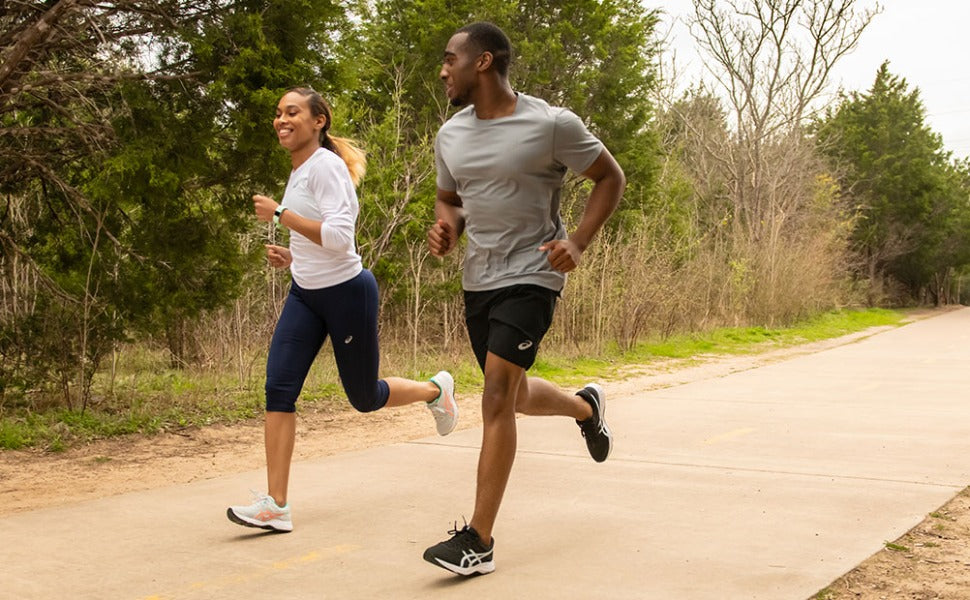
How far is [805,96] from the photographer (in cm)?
3231

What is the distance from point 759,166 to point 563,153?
28.0 metres

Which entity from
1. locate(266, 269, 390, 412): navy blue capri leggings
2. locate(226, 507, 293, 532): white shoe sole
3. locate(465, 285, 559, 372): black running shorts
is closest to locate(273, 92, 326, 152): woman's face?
locate(266, 269, 390, 412): navy blue capri leggings

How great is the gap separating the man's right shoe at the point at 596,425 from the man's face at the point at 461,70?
185 centimetres

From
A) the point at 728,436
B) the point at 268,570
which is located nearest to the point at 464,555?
the point at 268,570

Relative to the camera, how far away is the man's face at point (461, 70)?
15.3ft

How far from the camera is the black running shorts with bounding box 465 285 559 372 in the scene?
4.57 m

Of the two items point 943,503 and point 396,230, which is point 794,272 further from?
point 943,503

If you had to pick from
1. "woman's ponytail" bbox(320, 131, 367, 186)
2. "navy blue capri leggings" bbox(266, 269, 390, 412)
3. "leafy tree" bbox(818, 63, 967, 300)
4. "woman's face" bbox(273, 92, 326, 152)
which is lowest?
"navy blue capri leggings" bbox(266, 269, 390, 412)

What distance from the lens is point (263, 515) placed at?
5.05 meters

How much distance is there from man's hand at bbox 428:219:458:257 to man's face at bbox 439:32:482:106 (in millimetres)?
576

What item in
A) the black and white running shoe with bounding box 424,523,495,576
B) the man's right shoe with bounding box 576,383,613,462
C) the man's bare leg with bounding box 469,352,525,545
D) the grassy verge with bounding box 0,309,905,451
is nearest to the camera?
the black and white running shoe with bounding box 424,523,495,576

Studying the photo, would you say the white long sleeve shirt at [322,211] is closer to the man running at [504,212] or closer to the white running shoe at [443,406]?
the man running at [504,212]

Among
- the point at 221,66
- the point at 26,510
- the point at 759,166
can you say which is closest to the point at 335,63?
the point at 221,66

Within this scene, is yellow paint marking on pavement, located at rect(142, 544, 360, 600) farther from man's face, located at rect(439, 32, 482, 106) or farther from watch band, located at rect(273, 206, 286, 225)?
man's face, located at rect(439, 32, 482, 106)
